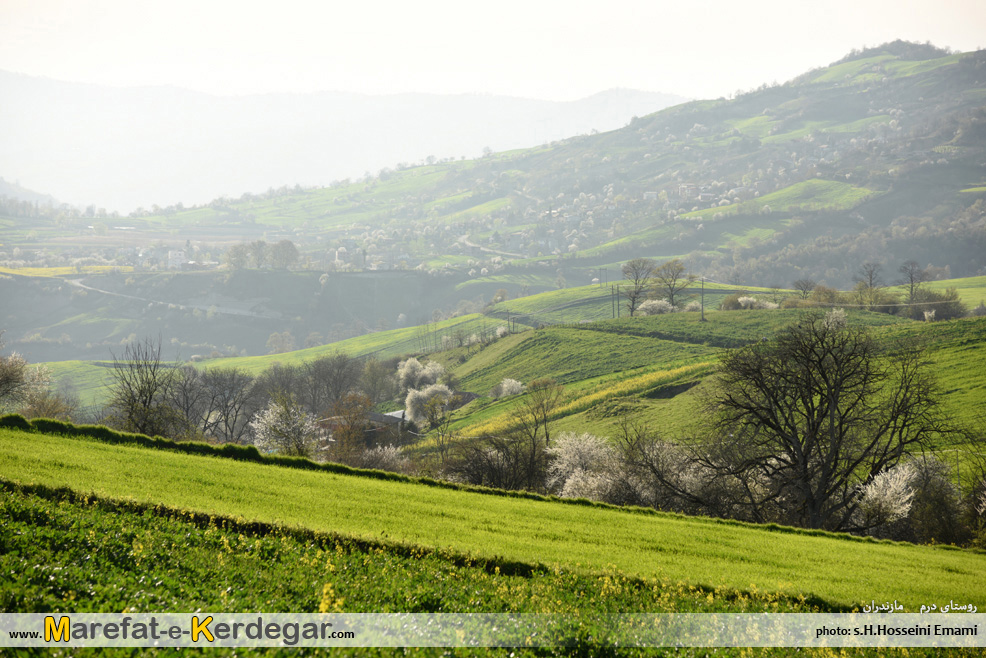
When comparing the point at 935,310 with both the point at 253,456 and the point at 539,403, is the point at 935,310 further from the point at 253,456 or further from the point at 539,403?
the point at 253,456

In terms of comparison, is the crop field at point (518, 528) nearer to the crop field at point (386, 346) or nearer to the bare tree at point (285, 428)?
the bare tree at point (285, 428)

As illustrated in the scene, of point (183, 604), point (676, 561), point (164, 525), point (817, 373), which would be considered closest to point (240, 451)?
point (164, 525)

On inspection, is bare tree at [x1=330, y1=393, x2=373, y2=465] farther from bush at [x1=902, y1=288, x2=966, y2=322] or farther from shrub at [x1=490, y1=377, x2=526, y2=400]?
bush at [x1=902, y1=288, x2=966, y2=322]

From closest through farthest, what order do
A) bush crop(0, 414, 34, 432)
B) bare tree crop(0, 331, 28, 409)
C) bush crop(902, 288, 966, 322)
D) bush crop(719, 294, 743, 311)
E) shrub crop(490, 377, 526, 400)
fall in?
1. bush crop(0, 414, 34, 432)
2. bare tree crop(0, 331, 28, 409)
3. shrub crop(490, 377, 526, 400)
4. bush crop(902, 288, 966, 322)
5. bush crop(719, 294, 743, 311)

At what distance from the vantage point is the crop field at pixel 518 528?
55.4ft

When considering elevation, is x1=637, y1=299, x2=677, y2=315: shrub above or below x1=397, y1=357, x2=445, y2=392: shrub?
above

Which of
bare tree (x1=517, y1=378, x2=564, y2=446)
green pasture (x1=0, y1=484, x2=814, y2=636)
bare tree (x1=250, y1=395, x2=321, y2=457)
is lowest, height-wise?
bare tree (x1=517, y1=378, x2=564, y2=446)

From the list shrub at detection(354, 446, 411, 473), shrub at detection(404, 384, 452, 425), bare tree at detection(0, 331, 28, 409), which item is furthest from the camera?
shrub at detection(404, 384, 452, 425)

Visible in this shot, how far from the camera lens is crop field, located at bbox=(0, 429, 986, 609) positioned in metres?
16.9

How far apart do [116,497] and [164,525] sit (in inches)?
104

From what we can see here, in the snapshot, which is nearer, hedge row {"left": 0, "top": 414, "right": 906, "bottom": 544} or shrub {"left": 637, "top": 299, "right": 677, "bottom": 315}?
hedge row {"left": 0, "top": 414, "right": 906, "bottom": 544}

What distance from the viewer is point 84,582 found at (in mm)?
11211

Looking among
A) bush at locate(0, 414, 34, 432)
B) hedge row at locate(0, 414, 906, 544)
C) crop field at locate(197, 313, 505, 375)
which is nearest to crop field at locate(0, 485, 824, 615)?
hedge row at locate(0, 414, 906, 544)

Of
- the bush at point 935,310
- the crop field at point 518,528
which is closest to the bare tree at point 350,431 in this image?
the crop field at point 518,528
